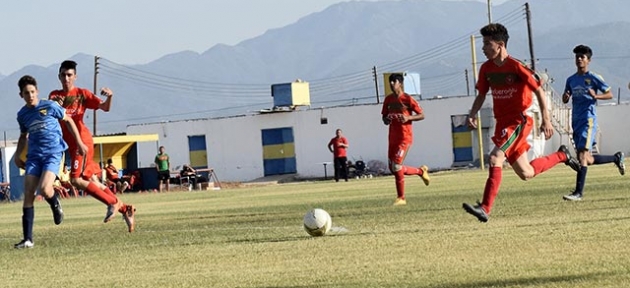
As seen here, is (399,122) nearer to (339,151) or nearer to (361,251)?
(361,251)

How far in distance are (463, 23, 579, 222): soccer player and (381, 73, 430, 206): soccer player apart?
683cm

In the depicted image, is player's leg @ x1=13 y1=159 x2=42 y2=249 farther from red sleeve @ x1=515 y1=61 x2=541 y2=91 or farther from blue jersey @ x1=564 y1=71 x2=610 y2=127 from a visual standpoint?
blue jersey @ x1=564 y1=71 x2=610 y2=127

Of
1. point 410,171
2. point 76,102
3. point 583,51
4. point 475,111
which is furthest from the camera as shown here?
point 410,171

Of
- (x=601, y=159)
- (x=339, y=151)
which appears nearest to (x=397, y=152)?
(x=601, y=159)

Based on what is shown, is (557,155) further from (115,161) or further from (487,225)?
(115,161)

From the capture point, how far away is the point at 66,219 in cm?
2567

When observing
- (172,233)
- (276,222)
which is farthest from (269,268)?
(276,222)

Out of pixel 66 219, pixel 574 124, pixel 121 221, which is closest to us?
pixel 574 124

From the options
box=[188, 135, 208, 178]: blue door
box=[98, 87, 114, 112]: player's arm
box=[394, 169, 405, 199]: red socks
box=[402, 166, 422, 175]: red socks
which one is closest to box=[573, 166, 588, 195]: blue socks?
box=[394, 169, 405, 199]: red socks

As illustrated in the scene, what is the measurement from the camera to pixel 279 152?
242 feet

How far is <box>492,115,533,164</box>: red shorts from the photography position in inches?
611

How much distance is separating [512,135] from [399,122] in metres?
7.64

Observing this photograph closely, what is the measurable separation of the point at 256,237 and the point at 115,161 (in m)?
47.7

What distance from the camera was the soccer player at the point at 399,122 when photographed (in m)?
22.8
